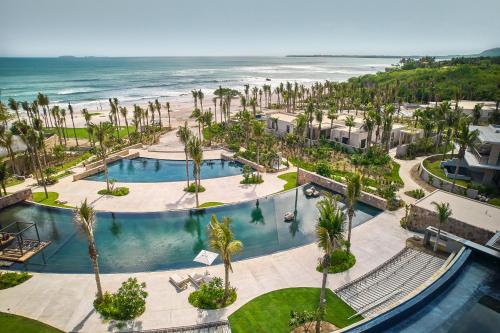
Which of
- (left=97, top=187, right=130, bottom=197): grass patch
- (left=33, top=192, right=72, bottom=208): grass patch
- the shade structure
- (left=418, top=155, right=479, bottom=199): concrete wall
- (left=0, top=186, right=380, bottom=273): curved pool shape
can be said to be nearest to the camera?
the shade structure

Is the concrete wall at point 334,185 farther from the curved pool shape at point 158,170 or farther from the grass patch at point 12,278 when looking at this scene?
the grass patch at point 12,278

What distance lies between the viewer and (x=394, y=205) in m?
41.3

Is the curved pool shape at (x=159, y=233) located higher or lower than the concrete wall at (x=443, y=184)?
lower

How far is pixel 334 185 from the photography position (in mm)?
47938

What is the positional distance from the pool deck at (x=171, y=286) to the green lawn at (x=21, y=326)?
476 millimetres

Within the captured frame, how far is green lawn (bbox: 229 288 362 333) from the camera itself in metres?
23.2

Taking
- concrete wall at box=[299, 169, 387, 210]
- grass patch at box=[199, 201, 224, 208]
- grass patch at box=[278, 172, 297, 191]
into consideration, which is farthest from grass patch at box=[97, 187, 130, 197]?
concrete wall at box=[299, 169, 387, 210]

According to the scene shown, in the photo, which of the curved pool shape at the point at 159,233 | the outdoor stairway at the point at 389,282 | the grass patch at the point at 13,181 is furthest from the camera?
the grass patch at the point at 13,181

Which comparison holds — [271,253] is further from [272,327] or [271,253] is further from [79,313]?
[79,313]

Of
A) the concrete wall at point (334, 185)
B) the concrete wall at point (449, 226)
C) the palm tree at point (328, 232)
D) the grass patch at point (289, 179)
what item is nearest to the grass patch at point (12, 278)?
the palm tree at point (328, 232)

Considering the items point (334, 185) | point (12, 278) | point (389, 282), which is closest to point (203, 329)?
point (389, 282)

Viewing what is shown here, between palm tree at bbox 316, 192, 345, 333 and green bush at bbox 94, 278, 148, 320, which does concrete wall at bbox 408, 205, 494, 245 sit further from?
green bush at bbox 94, 278, 148, 320

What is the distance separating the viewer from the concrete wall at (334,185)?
137 feet

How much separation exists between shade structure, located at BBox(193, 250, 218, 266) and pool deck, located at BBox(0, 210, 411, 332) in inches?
34.5
